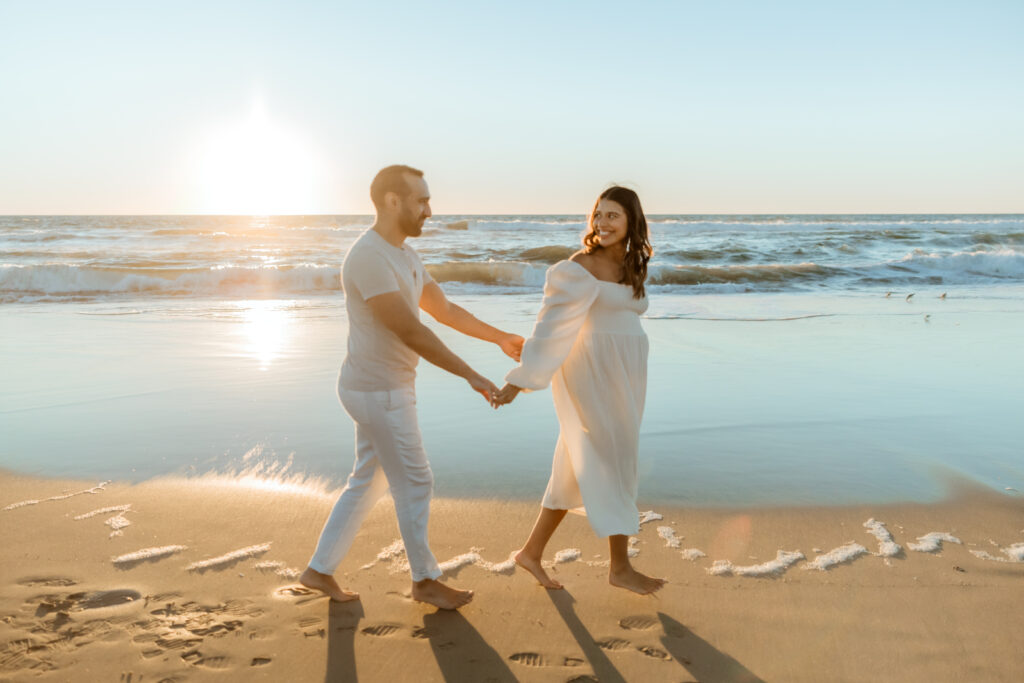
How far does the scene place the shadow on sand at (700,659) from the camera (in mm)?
2715

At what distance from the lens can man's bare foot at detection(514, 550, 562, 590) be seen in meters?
3.37

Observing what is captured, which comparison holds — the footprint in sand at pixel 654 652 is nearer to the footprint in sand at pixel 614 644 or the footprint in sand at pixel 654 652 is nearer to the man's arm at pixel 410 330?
the footprint in sand at pixel 614 644

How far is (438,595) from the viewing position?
3.18m

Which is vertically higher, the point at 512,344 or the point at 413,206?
the point at 413,206

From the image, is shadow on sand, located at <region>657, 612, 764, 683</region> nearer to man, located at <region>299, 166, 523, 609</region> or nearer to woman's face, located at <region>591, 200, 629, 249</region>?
man, located at <region>299, 166, 523, 609</region>

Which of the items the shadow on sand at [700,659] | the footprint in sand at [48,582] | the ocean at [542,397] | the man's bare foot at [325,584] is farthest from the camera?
the ocean at [542,397]

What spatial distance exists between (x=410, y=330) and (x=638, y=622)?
4.76ft

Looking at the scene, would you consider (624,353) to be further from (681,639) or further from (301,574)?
(301,574)

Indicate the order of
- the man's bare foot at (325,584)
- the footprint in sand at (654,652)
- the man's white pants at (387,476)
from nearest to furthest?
1. the footprint in sand at (654,652)
2. the man's white pants at (387,476)
3. the man's bare foot at (325,584)

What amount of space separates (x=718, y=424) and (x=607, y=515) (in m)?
2.69

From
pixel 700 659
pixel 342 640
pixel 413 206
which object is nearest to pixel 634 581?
pixel 700 659

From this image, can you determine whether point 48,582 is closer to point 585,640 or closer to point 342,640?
point 342,640

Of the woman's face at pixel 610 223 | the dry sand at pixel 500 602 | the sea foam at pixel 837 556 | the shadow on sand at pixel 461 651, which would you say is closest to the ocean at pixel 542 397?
the dry sand at pixel 500 602

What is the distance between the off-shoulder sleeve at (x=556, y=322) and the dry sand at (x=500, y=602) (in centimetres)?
94
